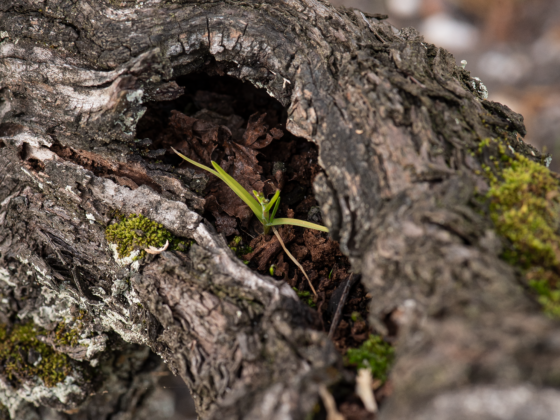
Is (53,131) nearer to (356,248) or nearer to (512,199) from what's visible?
(356,248)

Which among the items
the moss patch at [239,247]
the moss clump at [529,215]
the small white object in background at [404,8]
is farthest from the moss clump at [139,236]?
the small white object in background at [404,8]

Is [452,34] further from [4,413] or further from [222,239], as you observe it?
[4,413]

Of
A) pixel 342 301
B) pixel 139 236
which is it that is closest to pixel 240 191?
pixel 139 236

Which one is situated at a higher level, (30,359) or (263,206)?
(263,206)

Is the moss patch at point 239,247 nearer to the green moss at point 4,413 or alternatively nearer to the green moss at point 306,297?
the green moss at point 306,297

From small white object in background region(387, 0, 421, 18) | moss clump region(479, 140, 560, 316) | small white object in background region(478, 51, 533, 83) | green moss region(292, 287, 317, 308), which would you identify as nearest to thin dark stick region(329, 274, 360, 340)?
green moss region(292, 287, 317, 308)

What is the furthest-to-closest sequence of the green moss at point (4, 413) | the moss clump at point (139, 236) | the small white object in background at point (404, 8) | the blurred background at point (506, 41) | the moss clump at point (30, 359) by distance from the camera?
1. the small white object in background at point (404, 8)
2. the blurred background at point (506, 41)
3. the green moss at point (4, 413)
4. the moss clump at point (30, 359)
5. the moss clump at point (139, 236)

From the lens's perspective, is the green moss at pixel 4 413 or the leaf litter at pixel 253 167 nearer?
the leaf litter at pixel 253 167
